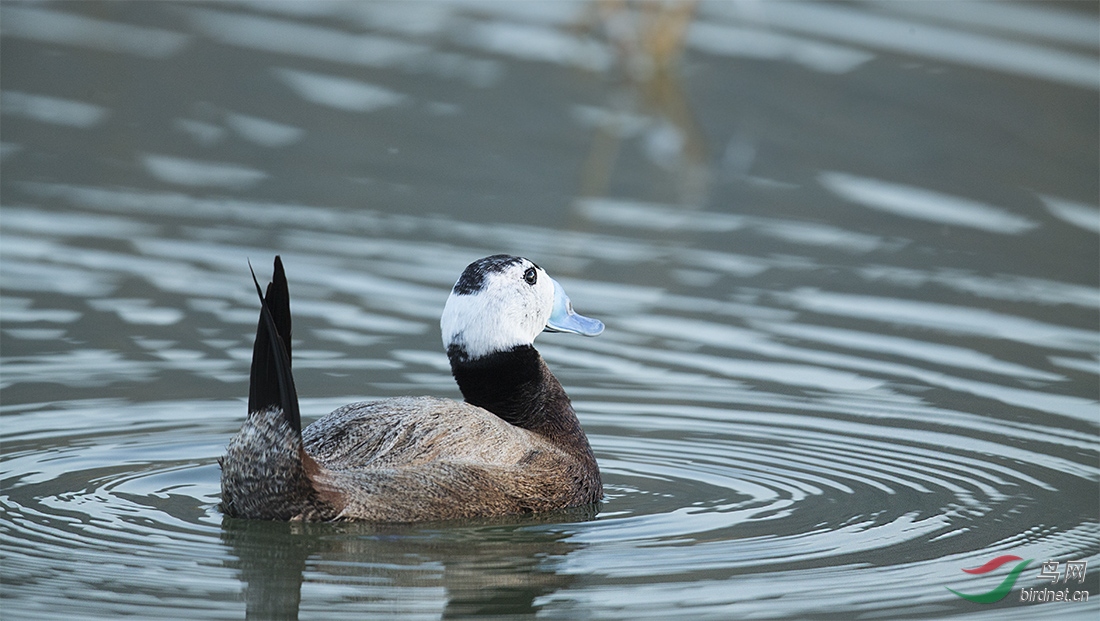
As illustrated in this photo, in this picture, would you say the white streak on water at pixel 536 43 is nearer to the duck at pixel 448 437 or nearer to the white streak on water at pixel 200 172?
the white streak on water at pixel 200 172

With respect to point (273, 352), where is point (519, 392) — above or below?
below

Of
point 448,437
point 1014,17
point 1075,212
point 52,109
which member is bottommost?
point 448,437

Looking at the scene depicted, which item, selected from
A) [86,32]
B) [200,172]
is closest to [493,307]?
[200,172]

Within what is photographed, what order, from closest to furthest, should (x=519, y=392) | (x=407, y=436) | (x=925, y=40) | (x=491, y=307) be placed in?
(x=407, y=436), (x=491, y=307), (x=519, y=392), (x=925, y=40)

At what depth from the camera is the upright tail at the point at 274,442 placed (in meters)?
5.91

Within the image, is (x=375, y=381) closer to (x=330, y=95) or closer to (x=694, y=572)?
(x=694, y=572)

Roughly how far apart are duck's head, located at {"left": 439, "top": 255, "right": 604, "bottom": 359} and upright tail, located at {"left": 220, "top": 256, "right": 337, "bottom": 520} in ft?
2.89

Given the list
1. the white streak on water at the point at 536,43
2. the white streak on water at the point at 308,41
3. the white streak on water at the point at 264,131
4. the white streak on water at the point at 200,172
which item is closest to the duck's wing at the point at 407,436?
the white streak on water at the point at 200,172

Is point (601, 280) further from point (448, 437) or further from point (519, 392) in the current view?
point (448, 437)

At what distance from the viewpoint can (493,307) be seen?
6773mm

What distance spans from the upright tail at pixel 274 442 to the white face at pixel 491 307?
881 millimetres

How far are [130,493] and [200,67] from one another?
8044 mm

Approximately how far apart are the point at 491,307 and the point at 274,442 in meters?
1.16

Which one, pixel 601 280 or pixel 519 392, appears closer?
pixel 519 392
